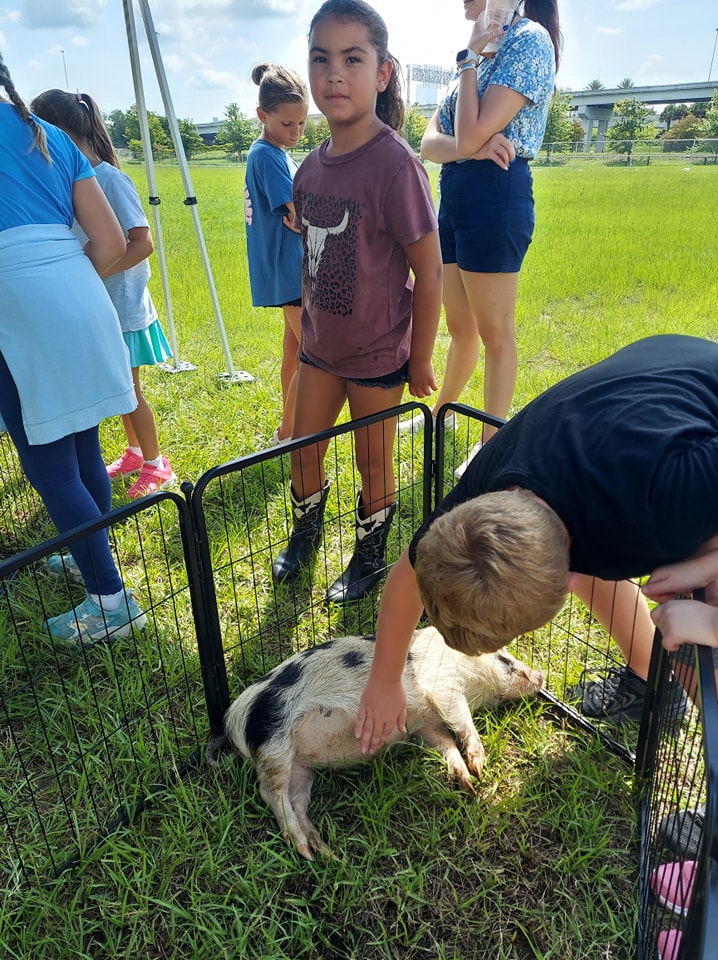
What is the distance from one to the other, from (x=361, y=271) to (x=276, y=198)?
5.09 feet

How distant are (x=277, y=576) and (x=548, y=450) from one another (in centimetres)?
187

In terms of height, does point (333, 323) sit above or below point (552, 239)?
above

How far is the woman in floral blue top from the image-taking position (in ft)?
10.4

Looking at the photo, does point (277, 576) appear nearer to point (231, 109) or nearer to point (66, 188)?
point (66, 188)

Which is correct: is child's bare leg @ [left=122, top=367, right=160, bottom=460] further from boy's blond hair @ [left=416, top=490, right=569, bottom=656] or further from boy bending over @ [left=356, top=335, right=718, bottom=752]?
boy's blond hair @ [left=416, top=490, right=569, bottom=656]

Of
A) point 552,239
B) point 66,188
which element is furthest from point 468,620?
point 552,239

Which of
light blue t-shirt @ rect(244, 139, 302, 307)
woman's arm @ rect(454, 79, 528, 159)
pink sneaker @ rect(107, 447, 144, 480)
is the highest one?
woman's arm @ rect(454, 79, 528, 159)

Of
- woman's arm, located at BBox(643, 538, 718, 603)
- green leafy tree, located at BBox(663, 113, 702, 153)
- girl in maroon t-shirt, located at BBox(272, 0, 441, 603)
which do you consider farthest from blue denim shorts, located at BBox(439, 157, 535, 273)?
green leafy tree, located at BBox(663, 113, 702, 153)

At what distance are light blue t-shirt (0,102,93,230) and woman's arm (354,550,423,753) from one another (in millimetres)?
1683

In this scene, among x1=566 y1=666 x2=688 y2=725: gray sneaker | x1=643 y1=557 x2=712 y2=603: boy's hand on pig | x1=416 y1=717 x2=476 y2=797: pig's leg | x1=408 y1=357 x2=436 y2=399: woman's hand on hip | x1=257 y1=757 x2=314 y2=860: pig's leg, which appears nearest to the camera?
x1=643 y1=557 x2=712 y2=603: boy's hand on pig

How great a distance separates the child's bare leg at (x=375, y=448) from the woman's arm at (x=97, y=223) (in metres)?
1.05

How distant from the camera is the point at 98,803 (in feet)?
7.20

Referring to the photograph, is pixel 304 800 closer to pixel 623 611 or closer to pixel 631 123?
pixel 623 611

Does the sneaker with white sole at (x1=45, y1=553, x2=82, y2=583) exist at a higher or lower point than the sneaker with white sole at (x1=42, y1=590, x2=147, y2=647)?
lower
